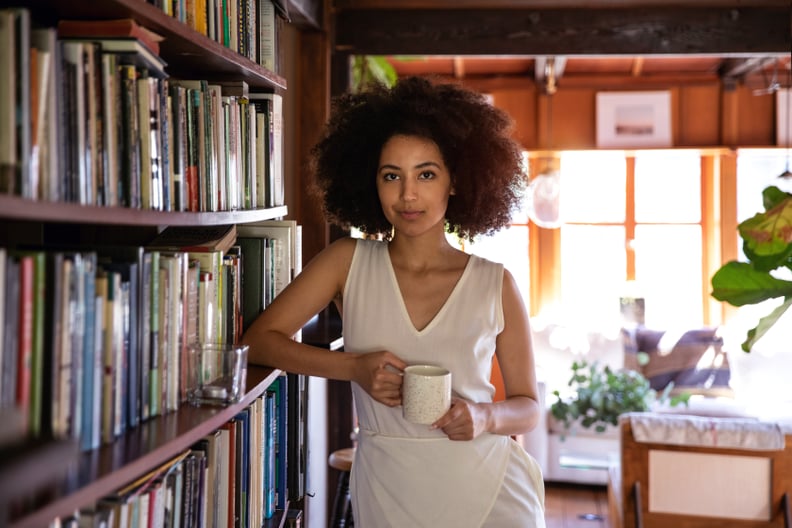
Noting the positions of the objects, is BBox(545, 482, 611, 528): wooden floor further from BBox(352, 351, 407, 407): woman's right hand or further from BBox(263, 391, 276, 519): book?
BBox(352, 351, 407, 407): woman's right hand

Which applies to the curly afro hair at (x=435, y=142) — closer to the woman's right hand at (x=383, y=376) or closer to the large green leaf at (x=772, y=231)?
the woman's right hand at (x=383, y=376)

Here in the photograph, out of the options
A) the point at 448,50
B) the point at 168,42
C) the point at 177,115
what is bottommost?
the point at 177,115

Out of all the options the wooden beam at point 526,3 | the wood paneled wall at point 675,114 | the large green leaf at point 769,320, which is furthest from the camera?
the wood paneled wall at point 675,114

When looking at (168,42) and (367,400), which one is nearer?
(168,42)

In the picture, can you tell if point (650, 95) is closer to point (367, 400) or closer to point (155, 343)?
point (367, 400)

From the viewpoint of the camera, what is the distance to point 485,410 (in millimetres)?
1478

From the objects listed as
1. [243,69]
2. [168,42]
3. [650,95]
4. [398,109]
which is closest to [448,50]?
[398,109]

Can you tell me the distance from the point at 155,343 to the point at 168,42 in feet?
1.50

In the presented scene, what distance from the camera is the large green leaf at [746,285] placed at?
1160mm

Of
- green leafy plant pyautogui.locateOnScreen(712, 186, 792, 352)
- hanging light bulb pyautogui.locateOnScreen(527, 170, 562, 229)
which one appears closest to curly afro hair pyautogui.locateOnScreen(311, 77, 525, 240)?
green leafy plant pyautogui.locateOnScreen(712, 186, 792, 352)

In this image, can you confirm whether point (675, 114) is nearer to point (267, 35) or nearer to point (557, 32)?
point (557, 32)

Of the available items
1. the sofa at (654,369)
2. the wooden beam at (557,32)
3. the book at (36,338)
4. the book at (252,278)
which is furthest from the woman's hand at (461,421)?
the sofa at (654,369)

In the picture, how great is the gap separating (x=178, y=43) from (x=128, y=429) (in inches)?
22.8

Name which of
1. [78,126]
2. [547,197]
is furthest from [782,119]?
[78,126]
